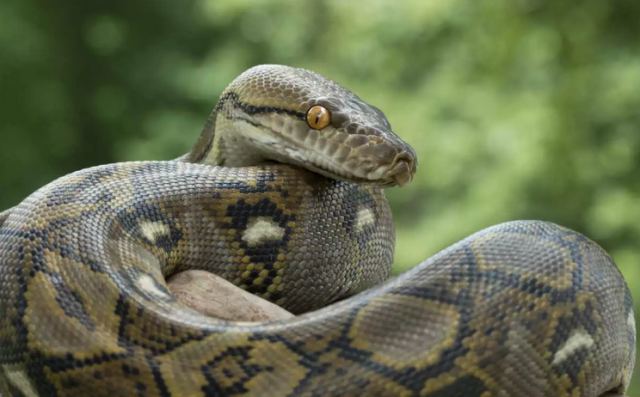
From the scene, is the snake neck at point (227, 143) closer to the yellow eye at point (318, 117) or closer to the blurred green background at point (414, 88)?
the yellow eye at point (318, 117)

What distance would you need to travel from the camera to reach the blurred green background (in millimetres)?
5910

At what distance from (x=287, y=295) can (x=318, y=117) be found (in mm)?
585

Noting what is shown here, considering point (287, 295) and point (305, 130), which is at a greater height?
point (305, 130)

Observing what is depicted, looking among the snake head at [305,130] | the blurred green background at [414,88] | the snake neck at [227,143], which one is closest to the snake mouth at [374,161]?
the snake head at [305,130]

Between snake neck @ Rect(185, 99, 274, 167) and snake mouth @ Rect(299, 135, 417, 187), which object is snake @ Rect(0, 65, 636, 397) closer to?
snake mouth @ Rect(299, 135, 417, 187)

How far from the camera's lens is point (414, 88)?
7.02 metres

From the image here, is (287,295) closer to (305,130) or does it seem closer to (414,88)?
(305,130)

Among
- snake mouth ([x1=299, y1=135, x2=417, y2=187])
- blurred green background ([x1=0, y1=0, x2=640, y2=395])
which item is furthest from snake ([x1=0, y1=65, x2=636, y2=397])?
blurred green background ([x1=0, y1=0, x2=640, y2=395])

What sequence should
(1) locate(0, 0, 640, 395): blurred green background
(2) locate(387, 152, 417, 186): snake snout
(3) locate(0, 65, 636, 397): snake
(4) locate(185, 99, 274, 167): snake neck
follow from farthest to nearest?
(1) locate(0, 0, 640, 395): blurred green background < (4) locate(185, 99, 274, 167): snake neck < (2) locate(387, 152, 417, 186): snake snout < (3) locate(0, 65, 636, 397): snake

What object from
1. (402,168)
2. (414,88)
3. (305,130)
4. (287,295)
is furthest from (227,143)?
(414,88)

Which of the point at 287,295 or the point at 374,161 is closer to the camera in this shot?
the point at 374,161

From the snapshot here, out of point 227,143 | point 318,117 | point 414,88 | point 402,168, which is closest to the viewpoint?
point 402,168

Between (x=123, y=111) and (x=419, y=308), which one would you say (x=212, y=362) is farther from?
(x=123, y=111)

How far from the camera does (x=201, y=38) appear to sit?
7.63 metres
